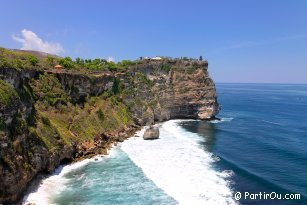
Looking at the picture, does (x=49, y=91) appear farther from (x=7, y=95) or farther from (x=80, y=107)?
(x=7, y=95)

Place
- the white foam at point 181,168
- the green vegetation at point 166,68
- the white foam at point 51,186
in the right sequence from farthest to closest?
the green vegetation at point 166,68
the white foam at point 181,168
the white foam at point 51,186

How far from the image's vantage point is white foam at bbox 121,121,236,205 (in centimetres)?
4188

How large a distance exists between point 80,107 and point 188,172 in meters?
30.2

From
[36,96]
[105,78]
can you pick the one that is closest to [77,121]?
[36,96]

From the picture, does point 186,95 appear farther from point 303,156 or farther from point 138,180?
point 138,180

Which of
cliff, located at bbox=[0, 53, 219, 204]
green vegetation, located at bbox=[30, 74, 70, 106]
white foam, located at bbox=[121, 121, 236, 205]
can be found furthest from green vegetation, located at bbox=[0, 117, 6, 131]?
green vegetation, located at bbox=[30, 74, 70, 106]

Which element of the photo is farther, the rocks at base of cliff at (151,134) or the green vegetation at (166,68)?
the green vegetation at (166,68)

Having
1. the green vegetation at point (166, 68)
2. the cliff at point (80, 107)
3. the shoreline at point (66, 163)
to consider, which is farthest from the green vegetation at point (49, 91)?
the green vegetation at point (166, 68)

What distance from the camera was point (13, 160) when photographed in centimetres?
3866

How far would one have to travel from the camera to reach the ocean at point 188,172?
41188mm

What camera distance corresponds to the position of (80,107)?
230 ft

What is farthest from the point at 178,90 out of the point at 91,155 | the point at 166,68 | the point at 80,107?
the point at 91,155

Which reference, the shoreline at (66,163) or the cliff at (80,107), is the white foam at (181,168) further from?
the cliff at (80,107)

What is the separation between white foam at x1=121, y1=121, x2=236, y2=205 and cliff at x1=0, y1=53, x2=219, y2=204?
817cm
